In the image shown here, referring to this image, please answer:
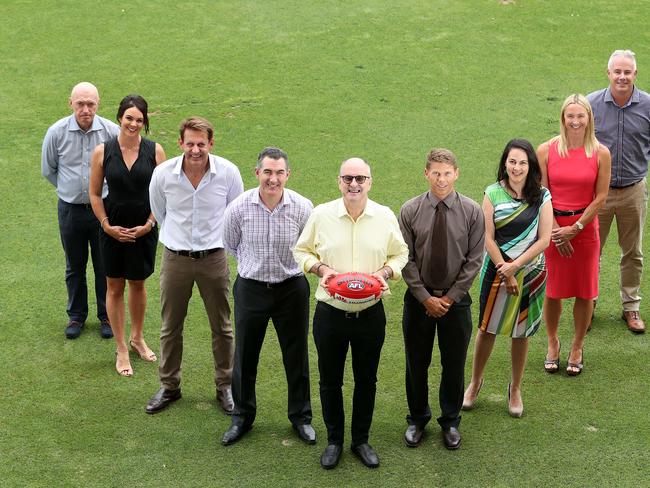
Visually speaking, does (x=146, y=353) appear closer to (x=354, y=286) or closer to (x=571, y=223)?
(x=354, y=286)

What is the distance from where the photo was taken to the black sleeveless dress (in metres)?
6.39

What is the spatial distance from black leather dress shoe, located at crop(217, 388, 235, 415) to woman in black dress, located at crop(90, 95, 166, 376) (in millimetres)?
737

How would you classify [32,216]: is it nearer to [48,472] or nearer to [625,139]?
[48,472]

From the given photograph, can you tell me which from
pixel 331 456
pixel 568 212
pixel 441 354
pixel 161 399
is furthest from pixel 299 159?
pixel 331 456

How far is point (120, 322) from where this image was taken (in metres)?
6.77

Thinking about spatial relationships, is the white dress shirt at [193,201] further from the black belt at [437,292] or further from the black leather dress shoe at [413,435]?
the black leather dress shoe at [413,435]

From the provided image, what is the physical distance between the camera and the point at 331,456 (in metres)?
5.72

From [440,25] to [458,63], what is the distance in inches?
40.1

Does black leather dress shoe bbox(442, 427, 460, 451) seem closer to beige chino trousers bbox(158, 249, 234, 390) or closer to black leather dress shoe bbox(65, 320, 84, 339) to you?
beige chino trousers bbox(158, 249, 234, 390)

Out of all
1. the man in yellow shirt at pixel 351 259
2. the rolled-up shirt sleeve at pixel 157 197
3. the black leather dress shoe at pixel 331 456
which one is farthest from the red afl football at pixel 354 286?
the rolled-up shirt sleeve at pixel 157 197

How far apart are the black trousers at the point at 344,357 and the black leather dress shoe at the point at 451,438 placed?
1.62 feet

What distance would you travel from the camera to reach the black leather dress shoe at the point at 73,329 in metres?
7.17

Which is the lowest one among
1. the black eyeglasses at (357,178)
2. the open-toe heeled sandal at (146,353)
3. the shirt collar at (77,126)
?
the open-toe heeled sandal at (146,353)

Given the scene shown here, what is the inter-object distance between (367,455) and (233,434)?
83cm
